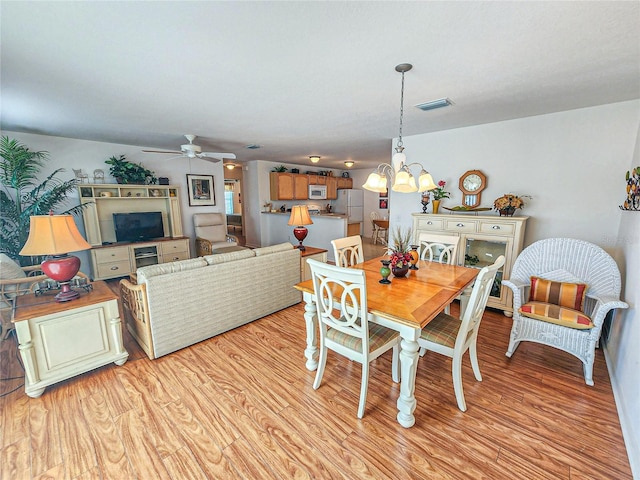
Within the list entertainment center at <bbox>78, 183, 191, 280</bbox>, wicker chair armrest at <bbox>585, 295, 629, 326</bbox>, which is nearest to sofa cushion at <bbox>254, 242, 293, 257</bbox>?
wicker chair armrest at <bbox>585, 295, 629, 326</bbox>

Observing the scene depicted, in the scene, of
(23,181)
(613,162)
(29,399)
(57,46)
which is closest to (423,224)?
(613,162)

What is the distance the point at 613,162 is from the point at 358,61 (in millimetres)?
2953

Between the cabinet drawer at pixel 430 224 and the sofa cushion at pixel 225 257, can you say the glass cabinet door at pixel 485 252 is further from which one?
the sofa cushion at pixel 225 257

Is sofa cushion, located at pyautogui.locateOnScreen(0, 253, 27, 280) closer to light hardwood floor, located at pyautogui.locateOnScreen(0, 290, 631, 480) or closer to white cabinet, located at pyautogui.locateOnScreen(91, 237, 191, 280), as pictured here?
light hardwood floor, located at pyautogui.locateOnScreen(0, 290, 631, 480)

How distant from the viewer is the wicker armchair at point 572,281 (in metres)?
2.12

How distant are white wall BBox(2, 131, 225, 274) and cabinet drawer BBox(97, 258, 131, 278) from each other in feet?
1.64

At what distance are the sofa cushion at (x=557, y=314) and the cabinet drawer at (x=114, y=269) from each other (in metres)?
5.75

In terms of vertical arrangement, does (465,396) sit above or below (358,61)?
below

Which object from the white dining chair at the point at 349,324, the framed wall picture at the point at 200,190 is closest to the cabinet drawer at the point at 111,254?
the framed wall picture at the point at 200,190

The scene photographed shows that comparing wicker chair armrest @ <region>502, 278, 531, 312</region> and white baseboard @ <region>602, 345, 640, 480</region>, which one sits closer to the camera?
white baseboard @ <region>602, 345, 640, 480</region>

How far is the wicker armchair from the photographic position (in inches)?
83.7

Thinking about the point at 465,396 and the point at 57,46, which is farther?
the point at 465,396

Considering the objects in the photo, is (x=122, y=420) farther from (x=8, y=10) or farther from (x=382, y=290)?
(x=8, y=10)

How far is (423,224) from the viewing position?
3.68m
